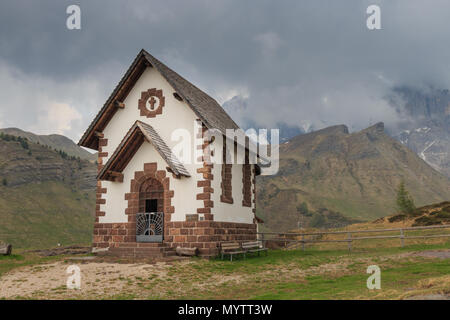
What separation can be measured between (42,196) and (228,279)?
97.2 m

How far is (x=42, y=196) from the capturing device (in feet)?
322

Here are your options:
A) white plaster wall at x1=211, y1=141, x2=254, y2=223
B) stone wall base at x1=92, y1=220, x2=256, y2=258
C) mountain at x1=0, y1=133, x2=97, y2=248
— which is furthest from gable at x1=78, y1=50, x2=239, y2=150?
mountain at x1=0, y1=133, x2=97, y2=248

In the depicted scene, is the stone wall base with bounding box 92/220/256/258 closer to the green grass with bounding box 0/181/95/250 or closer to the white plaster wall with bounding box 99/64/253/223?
the white plaster wall with bounding box 99/64/253/223

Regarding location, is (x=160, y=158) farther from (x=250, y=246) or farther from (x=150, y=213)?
(x=250, y=246)

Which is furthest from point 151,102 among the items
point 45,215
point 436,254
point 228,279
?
point 45,215

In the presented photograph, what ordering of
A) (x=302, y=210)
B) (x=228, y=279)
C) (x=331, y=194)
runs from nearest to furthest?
(x=228, y=279)
(x=302, y=210)
(x=331, y=194)

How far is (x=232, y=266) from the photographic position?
15.4 metres

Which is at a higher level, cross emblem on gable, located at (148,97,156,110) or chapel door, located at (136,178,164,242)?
cross emblem on gable, located at (148,97,156,110)

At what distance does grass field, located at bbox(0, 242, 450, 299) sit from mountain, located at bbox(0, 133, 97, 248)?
212ft

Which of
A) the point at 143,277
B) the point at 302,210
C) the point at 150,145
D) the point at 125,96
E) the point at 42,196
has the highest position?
the point at 125,96

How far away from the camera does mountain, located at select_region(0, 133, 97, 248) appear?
79.5m

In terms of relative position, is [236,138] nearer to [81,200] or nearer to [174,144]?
[174,144]

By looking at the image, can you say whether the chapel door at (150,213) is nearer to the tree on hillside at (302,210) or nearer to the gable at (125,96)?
the gable at (125,96)

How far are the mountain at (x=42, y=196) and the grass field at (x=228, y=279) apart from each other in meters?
64.6
